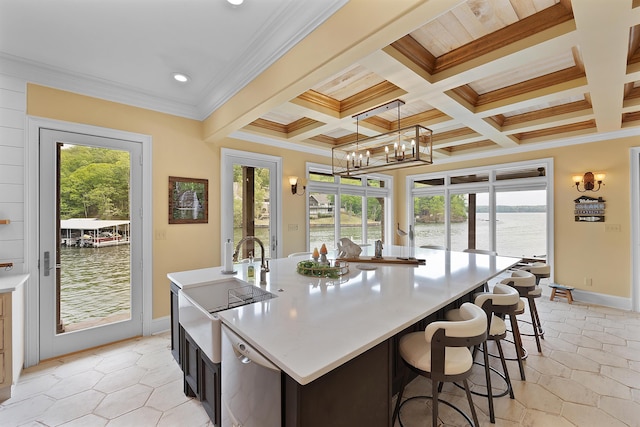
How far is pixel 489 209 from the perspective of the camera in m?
5.55

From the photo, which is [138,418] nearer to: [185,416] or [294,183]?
[185,416]

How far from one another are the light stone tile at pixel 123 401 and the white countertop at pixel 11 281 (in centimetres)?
113

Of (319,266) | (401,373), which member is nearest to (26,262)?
(319,266)

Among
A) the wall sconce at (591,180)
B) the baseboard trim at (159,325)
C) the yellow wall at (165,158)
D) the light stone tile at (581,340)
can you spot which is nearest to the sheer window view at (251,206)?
the yellow wall at (165,158)

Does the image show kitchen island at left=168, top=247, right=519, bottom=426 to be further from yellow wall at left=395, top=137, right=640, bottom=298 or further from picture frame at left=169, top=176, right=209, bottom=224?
yellow wall at left=395, top=137, right=640, bottom=298

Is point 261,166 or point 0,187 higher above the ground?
point 261,166

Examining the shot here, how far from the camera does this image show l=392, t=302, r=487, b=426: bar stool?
4.62 ft

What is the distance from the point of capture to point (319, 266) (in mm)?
2484

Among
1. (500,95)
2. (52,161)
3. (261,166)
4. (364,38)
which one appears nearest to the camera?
(364,38)

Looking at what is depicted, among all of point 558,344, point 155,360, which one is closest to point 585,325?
point 558,344

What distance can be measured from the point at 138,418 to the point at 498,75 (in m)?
4.33

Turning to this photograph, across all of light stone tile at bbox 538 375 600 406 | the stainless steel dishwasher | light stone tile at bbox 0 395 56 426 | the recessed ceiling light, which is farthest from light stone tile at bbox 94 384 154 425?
light stone tile at bbox 538 375 600 406

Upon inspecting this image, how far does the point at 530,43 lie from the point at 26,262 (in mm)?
4676

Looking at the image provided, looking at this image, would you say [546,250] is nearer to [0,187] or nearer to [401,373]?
[401,373]
